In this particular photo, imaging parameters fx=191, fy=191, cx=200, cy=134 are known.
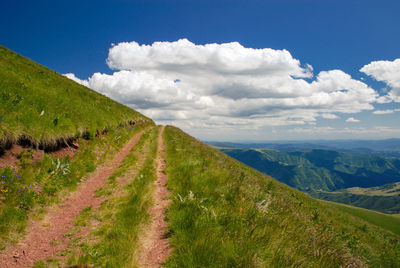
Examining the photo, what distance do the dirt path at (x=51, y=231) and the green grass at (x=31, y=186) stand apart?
273mm

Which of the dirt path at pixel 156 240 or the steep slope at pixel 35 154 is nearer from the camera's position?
the dirt path at pixel 156 240

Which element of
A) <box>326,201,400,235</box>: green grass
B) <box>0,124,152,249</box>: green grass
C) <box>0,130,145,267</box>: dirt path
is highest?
<box>0,124,152,249</box>: green grass

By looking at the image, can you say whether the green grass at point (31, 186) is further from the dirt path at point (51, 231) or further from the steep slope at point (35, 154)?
the dirt path at point (51, 231)

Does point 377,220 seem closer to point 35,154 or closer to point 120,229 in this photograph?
point 120,229

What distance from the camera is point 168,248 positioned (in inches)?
188

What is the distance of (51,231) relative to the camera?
5633 millimetres

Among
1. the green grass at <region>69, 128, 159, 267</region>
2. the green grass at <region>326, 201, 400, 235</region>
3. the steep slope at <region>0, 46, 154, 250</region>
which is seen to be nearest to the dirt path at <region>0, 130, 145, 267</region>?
the steep slope at <region>0, 46, 154, 250</region>

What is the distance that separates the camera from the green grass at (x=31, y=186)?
17.1ft

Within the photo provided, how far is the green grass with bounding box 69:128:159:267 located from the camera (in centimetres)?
417

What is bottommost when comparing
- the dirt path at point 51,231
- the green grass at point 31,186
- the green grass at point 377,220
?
the green grass at point 377,220

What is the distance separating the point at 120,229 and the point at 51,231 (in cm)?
222

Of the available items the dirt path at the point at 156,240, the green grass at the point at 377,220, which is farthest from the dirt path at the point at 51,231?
the green grass at the point at 377,220

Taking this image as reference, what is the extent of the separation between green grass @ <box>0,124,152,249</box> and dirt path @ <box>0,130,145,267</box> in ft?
0.90

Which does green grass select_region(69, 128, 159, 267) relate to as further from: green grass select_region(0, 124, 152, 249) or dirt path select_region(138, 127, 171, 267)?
green grass select_region(0, 124, 152, 249)
